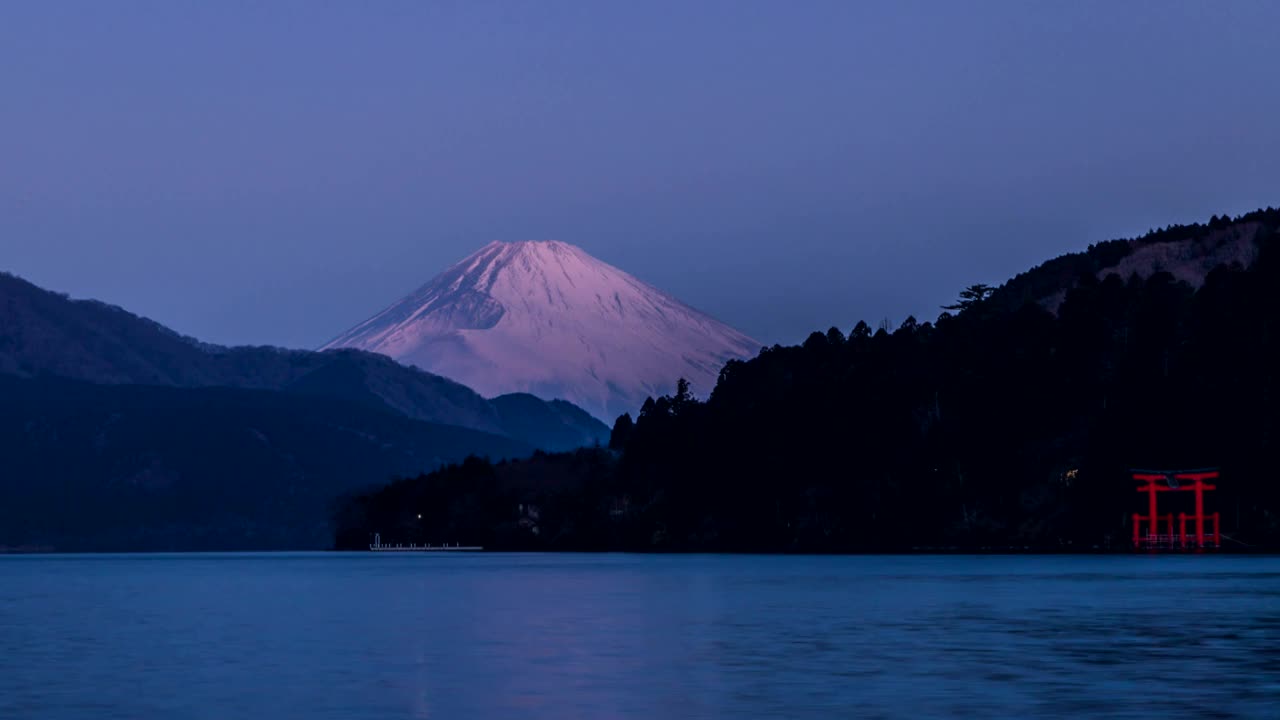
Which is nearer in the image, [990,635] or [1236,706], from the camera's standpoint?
[1236,706]

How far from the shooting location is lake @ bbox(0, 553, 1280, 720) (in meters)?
34.7

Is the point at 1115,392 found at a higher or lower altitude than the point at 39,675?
higher

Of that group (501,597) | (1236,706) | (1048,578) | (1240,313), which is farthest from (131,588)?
(1240,313)

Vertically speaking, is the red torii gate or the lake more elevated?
the red torii gate

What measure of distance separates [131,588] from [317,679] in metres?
73.6

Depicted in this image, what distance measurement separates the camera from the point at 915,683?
3819 centimetres

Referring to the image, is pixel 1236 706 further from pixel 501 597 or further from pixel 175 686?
pixel 501 597

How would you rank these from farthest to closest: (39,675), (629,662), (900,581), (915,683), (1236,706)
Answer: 1. (900,581)
2. (629,662)
3. (39,675)
4. (915,683)
5. (1236,706)

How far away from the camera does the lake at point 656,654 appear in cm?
3472

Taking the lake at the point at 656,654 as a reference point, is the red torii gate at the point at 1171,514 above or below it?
above

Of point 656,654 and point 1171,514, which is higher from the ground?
point 1171,514

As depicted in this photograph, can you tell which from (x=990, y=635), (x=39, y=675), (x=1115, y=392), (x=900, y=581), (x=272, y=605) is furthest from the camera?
(x=1115, y=392)

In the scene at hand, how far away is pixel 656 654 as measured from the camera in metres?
48.0

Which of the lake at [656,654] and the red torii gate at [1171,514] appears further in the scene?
the red torii gate at [1171,514]
